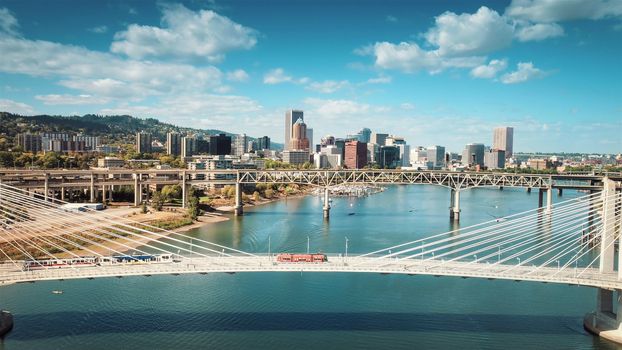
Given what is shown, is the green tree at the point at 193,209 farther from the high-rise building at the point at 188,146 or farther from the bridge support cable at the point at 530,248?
the high-rise building at the point at 188,146

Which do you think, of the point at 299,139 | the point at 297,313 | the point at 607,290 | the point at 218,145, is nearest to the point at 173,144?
Result: the point at 218,145

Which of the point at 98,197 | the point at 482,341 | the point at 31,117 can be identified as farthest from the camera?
the point at 31,117

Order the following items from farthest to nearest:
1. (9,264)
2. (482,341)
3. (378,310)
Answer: (378,310), (9,264), (482,341)

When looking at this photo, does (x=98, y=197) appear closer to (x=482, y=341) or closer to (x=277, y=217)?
(x=277, y=217)

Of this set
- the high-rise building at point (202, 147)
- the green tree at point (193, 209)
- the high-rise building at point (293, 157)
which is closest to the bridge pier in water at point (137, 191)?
the green tree at point (193, 209)

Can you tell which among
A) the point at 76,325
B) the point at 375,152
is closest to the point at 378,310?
the point at 76,325

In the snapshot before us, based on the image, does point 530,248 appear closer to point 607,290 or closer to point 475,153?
point 607,290
